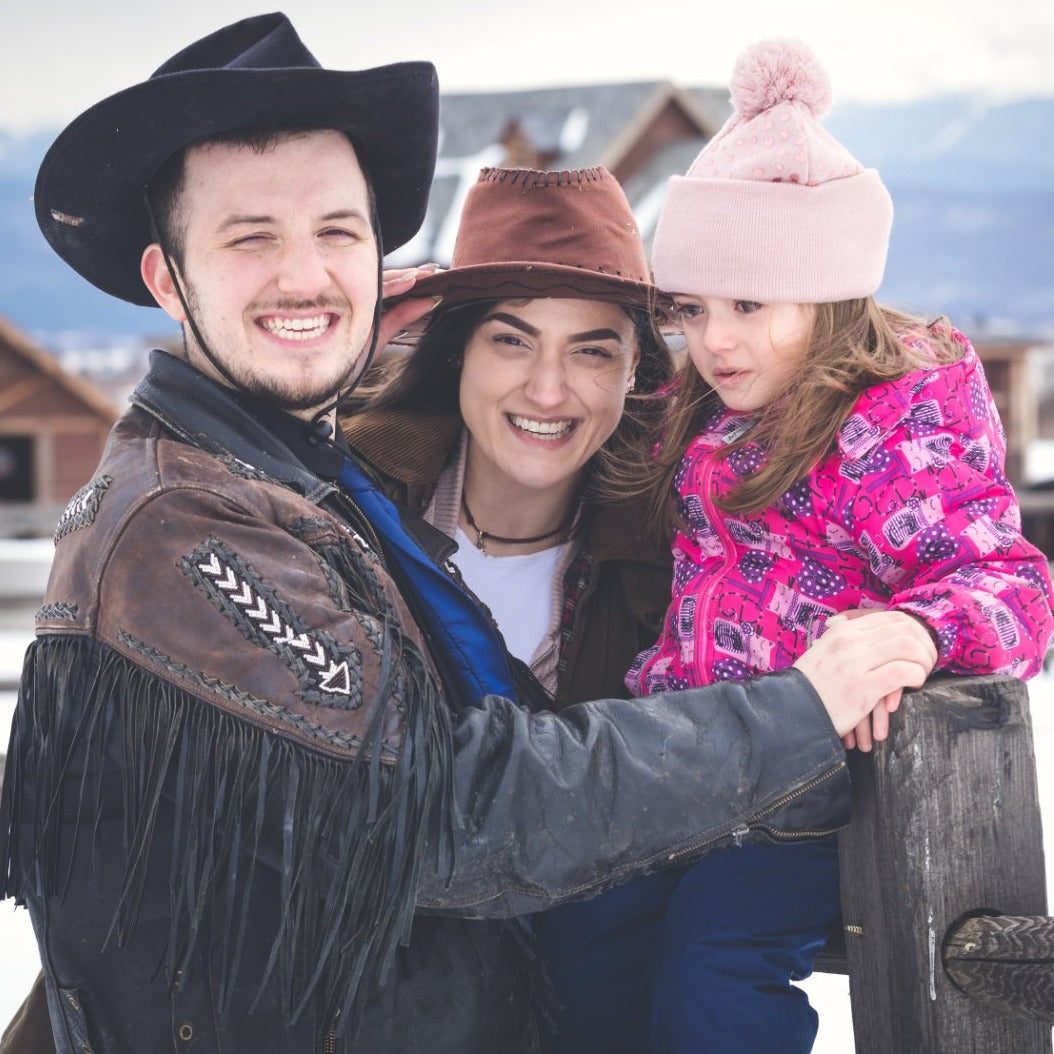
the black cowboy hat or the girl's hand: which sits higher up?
the black cowboy hat

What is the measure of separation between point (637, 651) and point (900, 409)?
82 cm

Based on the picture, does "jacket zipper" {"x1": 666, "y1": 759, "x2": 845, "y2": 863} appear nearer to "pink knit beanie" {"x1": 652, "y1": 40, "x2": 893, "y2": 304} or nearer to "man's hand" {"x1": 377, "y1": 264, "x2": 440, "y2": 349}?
"pink knit beanie" {"x1": 652, "y1": 40, "x2": 893, "y2": 304}

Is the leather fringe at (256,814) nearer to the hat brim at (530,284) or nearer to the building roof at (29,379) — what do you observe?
the hat brim at (530,284)

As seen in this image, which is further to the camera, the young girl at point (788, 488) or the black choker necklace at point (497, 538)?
the black choker necklace at point (497, 538)

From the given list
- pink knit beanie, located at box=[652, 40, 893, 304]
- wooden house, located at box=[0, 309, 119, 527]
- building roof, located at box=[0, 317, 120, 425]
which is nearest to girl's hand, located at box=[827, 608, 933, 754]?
pink knit beanie, located at box=[652, 40, 893, 304]

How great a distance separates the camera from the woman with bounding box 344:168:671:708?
278 cm

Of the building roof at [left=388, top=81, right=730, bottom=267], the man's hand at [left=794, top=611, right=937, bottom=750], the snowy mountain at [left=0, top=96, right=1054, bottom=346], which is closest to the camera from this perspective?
the man's hand at [left=794, top=611, right=937, bottom=750]

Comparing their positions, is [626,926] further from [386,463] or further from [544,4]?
[544,4]

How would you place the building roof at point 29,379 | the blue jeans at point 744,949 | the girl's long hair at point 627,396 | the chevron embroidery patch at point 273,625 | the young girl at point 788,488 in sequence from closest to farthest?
1. the chevron embroidery patch at point 273,625
2. the young girl at point 788,488
3. the blue jeans at point 744,949
4. the girl's long hair at point 627,396
5. the building roof at point 29,379

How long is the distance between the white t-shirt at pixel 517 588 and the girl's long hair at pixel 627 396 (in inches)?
7.6

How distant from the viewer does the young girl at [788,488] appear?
2.08 m


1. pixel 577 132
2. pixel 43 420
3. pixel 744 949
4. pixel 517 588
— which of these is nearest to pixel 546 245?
pixel 517 588

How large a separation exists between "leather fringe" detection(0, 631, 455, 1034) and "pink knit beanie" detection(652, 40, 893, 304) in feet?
3.48

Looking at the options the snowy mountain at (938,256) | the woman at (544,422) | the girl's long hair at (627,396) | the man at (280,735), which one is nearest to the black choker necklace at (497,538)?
the woman at (544,422)
